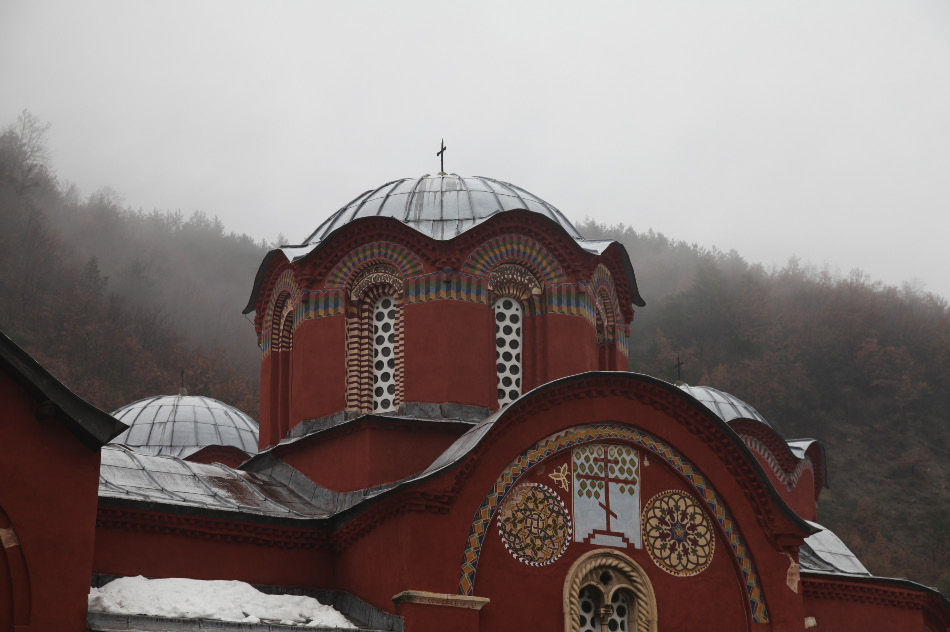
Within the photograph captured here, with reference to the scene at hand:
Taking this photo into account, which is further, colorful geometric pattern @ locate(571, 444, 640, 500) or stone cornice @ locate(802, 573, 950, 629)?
stone cornice @ locate(802, 573, 950, 629)

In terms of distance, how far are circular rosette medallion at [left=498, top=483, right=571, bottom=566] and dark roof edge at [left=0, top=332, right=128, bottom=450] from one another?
13.6 ft

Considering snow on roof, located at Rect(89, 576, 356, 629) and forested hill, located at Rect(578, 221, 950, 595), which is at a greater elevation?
forested hill, located at Rect(578, 221, 950, 595)

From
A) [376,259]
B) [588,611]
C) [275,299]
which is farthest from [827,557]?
[275,299]

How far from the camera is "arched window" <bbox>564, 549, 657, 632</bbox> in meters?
12.7

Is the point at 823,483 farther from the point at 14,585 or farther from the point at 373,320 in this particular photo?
the point at 14,585

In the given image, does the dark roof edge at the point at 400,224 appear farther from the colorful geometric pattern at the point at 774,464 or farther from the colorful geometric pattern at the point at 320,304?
the colorful geometric pattern at the point at 774,464

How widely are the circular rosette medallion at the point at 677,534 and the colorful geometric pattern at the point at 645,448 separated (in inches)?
8.4

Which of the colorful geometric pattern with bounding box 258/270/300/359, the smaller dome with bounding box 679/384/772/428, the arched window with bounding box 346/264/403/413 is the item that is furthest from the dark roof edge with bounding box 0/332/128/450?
the smaller dome with bounding box 679/384/772/428

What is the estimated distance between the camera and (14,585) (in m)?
10.0

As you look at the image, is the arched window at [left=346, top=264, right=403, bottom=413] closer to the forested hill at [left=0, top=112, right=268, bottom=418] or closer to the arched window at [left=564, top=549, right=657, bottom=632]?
the arched window at [left=564, top=549, right=657, bottom=632]

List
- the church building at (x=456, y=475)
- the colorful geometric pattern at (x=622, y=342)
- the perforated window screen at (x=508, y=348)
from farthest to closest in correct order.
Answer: the colorful geometric pattern at (x=622, y=342), the perforated window screen at (x=508, y=348), the church building at (x=456, y=475)

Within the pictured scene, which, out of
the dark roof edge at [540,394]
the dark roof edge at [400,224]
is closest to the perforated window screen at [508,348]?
the dark roof edge at [400,224]

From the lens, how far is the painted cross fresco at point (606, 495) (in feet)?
42.4

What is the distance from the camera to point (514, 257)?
15.5m
